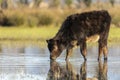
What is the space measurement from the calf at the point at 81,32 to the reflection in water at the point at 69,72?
0.64 m

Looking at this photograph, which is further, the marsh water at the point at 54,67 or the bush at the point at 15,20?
the bush at the point at 15,20

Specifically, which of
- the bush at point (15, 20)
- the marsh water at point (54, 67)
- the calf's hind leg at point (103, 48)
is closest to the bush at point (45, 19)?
the bush at point (15, 20)

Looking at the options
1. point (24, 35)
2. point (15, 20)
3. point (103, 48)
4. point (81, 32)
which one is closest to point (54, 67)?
point (81, 32)

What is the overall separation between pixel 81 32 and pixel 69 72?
119 inches

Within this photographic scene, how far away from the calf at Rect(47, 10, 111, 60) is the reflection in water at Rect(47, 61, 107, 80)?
0.64 m

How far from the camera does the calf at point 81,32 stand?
2016 centimetres

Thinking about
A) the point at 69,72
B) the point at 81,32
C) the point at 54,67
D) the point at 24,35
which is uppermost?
the point at 81,32

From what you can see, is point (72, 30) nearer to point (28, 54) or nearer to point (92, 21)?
point (92, 21)

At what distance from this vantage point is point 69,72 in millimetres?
17438

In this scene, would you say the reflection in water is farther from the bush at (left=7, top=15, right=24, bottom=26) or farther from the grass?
the bush at (left=7, top=15, right=24, bottom=26)

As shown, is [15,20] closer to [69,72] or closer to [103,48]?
[103,48]

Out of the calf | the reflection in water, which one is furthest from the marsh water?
the calf

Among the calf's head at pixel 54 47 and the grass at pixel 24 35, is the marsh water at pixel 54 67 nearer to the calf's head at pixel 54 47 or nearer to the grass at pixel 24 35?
the calf's head at pixel 54 47

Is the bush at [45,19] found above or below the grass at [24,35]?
below
